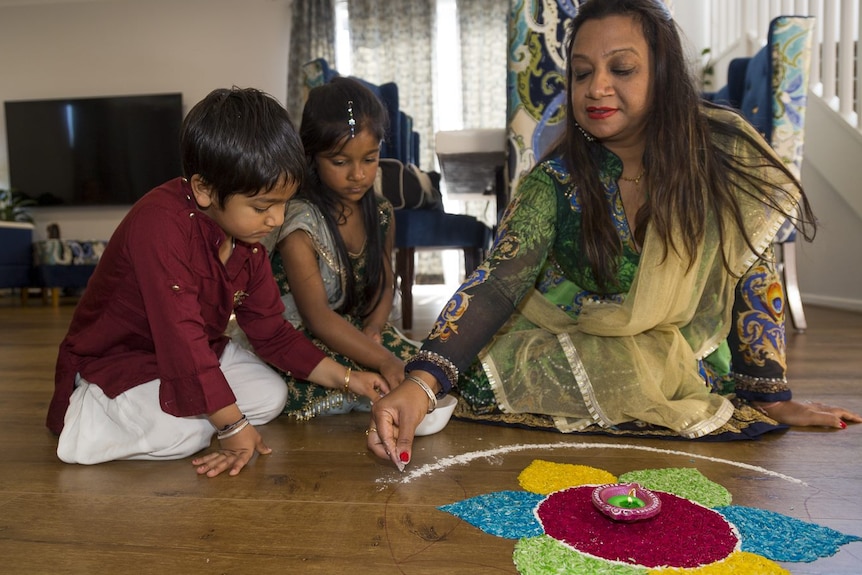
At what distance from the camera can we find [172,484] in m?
1.07

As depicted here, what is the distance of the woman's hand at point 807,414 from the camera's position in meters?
1.32

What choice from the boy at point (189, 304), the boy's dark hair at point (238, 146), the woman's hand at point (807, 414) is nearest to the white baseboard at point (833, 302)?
the woman's hand at point (807, 414)

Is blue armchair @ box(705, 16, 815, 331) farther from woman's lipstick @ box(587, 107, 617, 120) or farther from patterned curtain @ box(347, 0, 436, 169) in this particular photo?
patterned curtain @ box(347, 0, 436, 169)

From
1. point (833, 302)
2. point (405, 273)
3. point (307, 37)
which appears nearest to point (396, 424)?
point (405, 273)

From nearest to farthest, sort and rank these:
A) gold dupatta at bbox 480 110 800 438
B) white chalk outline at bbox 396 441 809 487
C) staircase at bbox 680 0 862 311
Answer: white chalk outline at bbox 396 441 809 487, gold dupatta at bbox 480 110 800 438, staircase at bbox 680 0 862 311

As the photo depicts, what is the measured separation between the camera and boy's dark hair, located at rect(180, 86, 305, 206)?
3.60 feet

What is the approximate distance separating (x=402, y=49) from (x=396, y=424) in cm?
594

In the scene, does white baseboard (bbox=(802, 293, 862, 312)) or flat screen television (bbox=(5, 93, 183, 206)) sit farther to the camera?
flat screen television (bbox=(5, 93, 183, 206))

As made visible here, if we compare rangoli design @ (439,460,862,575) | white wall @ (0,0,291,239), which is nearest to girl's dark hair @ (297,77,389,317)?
rangoli design @ (439,460,862,575)

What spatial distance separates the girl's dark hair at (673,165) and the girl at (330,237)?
19.2 inches

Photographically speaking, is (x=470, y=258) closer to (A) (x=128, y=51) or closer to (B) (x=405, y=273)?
(B) (x=405, y=273)

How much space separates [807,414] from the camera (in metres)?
1.33

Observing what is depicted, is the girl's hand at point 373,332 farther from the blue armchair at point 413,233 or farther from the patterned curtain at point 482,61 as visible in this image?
the patterned curtain at point 482,61

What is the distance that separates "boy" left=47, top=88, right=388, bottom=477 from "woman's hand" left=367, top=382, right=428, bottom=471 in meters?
0.28
